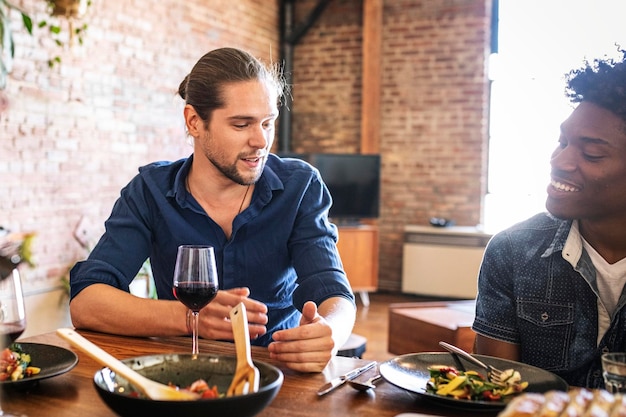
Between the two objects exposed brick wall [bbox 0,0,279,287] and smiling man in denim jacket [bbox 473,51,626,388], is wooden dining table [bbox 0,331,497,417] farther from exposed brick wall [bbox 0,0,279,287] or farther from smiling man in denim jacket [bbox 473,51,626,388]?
exposed brick wall [bbox 0,0,279,287]

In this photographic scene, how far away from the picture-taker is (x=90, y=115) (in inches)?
188

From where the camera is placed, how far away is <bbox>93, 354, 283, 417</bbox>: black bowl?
971mm

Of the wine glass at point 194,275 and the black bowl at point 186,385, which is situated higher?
the wine glass at point 194,275

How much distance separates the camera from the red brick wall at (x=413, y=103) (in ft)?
21.4

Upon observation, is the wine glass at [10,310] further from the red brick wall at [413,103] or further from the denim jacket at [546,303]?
the red brick wall at [413,103]

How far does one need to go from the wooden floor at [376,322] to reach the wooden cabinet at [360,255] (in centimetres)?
17

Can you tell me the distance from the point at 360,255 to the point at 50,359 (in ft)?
16.4

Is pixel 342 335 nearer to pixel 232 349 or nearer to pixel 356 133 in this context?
pixel 232 349

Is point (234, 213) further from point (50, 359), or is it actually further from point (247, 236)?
point (50, 359)

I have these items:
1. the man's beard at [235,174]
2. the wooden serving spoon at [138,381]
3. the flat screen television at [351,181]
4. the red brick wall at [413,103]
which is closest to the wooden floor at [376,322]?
the red brick wall at [413,103]

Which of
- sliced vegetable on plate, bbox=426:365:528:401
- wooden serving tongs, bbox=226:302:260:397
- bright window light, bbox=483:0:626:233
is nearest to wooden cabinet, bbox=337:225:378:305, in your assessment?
bright window light, bbox=483:0:626:233

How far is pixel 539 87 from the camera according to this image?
618cm

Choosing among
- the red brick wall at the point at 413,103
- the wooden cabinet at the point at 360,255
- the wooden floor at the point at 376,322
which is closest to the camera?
the wooden floor at the point at 376,322

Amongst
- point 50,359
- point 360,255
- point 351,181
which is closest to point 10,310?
point 50,359
